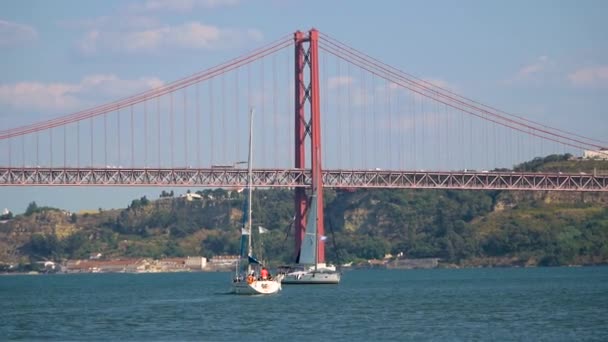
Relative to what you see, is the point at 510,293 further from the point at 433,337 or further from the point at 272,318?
the point at 433,337

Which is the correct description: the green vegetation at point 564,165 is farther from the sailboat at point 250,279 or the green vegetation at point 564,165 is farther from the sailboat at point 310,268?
the sailboat at point 250,279

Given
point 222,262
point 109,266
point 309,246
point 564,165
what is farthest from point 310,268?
point 109,266

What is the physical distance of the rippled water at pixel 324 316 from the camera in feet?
151

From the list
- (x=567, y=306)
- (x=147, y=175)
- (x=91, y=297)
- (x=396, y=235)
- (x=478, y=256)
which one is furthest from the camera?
(x=396, y=235)

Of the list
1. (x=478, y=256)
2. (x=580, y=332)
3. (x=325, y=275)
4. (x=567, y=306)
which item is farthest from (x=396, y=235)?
(x=580, y=332)

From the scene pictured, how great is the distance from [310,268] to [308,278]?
4.58 ft

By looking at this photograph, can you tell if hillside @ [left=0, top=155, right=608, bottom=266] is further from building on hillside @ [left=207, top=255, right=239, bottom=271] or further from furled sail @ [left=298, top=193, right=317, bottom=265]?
furled sail @ [left=298, top=193, right=317, bottom=265]

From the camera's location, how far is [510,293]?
71312 mm

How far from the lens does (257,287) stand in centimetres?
6544

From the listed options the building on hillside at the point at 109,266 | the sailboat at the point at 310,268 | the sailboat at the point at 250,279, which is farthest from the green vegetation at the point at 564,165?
the sailboat at the point at 250,279

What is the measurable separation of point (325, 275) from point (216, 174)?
16.2 m

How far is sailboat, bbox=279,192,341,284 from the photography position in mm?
79625

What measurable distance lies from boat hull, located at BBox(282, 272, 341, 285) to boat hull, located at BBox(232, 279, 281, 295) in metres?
12.3

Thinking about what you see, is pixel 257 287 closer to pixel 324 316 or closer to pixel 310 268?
pixel 324 316
